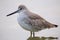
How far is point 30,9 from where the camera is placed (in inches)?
55.4

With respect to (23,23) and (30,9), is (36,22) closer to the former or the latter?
(23,23)

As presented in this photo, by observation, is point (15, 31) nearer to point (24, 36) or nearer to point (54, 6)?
point (24, 36)

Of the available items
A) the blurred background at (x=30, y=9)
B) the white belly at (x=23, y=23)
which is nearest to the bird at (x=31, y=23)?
the white belly at (x=23, y=23)

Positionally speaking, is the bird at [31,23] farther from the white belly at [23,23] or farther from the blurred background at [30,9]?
the blurred background at [30,9]

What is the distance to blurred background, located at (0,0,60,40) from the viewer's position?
54.0 inches

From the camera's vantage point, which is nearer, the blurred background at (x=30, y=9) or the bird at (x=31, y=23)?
the bird at (x=31, y=23)

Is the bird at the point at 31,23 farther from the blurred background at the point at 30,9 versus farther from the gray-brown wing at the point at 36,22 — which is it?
the blurred background at the point at 30,9

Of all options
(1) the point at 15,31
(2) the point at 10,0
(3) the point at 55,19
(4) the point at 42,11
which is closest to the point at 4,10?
(2) the point at 10,0

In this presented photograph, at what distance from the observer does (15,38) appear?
4.63ft

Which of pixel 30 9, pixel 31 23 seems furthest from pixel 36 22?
pixel 30 9

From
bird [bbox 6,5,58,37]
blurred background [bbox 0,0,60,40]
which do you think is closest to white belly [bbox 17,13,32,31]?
bird [bbox 6,5,58,37]

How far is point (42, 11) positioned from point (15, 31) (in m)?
0.27

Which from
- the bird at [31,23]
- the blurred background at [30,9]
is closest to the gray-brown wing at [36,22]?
the bird at [31,23]

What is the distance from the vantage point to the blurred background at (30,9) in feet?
4.50
